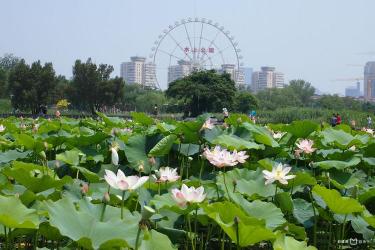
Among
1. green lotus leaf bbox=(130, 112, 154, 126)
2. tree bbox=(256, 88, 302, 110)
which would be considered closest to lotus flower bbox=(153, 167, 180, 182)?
green lotus leaf bbox=(130, 112, 154, 126)

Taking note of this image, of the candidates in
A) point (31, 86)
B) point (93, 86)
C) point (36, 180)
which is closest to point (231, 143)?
point (36, 180)

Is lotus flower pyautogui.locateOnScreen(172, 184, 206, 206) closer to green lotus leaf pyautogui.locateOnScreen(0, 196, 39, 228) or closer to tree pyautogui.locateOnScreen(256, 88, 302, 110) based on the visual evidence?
green lotus leaf pyautogui.locateOnScreen(0, 196, 39, 228)

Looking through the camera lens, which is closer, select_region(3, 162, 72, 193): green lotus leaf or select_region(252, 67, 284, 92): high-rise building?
select_region(3, 162, 72, 193): green lotus leaf

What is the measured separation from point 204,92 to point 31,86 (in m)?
10.3

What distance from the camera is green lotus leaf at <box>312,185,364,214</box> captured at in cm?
138

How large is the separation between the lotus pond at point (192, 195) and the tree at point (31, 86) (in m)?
28.2

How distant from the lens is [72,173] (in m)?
2.05

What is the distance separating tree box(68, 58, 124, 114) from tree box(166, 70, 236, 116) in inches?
142

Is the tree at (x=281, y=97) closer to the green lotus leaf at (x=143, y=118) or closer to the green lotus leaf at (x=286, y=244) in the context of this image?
the green lotus leaf at (x=143, y=118)

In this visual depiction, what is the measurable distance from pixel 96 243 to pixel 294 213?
843 millimetres

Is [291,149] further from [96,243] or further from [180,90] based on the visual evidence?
[180,90]

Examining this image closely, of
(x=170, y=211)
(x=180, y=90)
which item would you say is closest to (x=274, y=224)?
(x=170, y=211)

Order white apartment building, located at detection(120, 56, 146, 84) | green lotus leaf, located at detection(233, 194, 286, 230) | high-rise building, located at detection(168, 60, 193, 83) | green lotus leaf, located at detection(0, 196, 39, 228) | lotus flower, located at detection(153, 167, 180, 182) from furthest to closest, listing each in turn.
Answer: white apartment building, located at detection(120, 56, 146, 84) < high-rise building, located at detection(168, 60, 193, 83) < lotus flower, located at detection(153, 167, 180, 182) < green lotus leaf, located at detection(233, 194, 286, 230) < green lotus leaf, located at detection(0, 196, 39, 228)

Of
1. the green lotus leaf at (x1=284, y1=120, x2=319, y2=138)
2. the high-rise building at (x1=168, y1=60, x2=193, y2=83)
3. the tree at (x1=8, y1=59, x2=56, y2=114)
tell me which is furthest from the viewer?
the high-rise building at (x1=168, y1=60, x2=193, y2=83)
